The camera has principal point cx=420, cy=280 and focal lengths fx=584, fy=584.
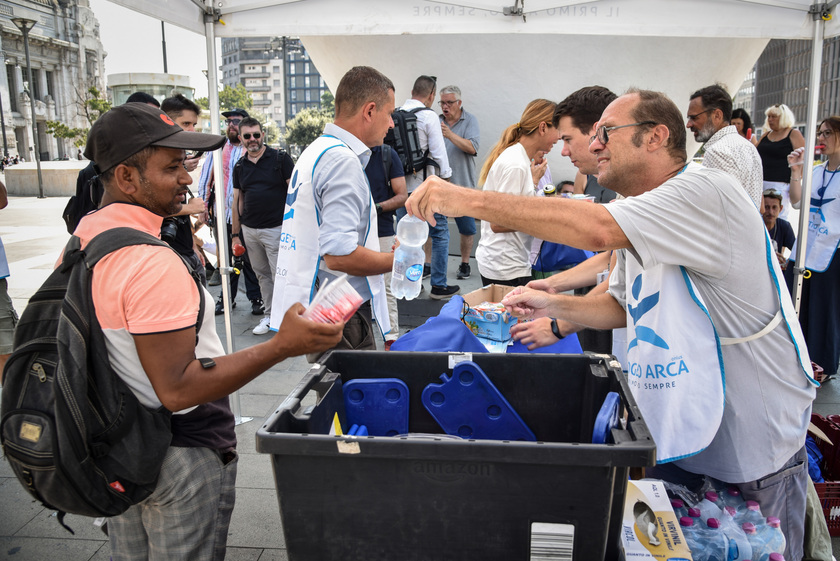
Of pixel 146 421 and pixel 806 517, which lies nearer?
pixel 146 421

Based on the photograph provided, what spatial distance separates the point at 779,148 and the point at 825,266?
8.61 feet

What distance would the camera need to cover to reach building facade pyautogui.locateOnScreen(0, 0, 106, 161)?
189 feet

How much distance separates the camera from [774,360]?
5.65 feet

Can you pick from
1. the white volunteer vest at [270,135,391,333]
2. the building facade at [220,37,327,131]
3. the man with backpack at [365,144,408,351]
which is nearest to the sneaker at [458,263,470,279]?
the man with backpack at [365,144,408,351]

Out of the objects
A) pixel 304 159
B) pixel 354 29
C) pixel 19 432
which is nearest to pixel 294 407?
pixel 19 432

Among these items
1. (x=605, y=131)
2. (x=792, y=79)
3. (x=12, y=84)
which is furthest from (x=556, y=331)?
(x=792, y=79)

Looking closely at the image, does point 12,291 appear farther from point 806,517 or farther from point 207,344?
point 806,517

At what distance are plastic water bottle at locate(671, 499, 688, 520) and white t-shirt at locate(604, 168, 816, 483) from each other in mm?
136

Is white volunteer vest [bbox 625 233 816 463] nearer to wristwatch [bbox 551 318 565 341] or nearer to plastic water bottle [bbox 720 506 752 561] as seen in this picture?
plastic water bottle [bbox 720 506 752 561]

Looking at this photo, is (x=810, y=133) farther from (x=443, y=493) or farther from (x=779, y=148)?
(x=443, y=493)

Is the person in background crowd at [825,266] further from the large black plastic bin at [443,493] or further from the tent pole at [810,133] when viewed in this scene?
the large black plastic bin at [443,493]

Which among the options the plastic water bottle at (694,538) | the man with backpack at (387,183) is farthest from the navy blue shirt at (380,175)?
the plastic water bottle at (694,538)

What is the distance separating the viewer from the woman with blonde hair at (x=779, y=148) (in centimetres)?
699

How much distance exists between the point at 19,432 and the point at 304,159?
169 cm
